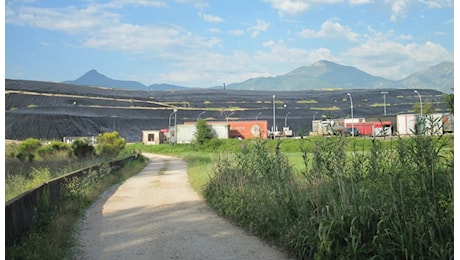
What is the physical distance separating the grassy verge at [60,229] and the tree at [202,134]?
122 feet

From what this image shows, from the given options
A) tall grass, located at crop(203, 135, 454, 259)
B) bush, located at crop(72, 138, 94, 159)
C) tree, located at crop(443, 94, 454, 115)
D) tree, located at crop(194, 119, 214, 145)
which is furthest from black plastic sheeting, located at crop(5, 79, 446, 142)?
tree, located at crop(443, 94, 454, 115)

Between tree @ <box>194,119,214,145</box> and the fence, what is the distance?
136 feet

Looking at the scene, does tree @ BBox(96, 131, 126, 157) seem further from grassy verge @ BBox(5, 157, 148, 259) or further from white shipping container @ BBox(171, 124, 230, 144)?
white shipping container @ BBox(171, 124, 230, 144)

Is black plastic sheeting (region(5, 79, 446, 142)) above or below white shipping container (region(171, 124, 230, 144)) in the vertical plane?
above

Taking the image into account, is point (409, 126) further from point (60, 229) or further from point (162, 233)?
point (60, 229)

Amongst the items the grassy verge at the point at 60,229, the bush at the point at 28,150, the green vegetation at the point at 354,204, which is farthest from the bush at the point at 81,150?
the green vegetation at the point at 354,204

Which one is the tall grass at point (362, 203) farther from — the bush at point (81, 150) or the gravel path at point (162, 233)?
the bush at point (81, 150)

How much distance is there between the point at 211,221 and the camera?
34.9 ft

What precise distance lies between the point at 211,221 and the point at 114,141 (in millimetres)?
30127

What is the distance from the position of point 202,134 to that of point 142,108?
2692 cm

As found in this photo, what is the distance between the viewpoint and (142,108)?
79.2 metres

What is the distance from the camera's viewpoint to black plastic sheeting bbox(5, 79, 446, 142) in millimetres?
59156

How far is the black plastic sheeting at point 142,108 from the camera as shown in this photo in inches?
2329

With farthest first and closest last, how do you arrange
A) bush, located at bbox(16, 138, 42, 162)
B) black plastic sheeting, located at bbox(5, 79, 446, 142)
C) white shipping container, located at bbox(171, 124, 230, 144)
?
white shipping container, located at bbox(171, 124, 230, 144), black plastic sheeting, located at bbox(5, 79, 446, 142), bush, located at bbox(16, 138, 42, 162)
